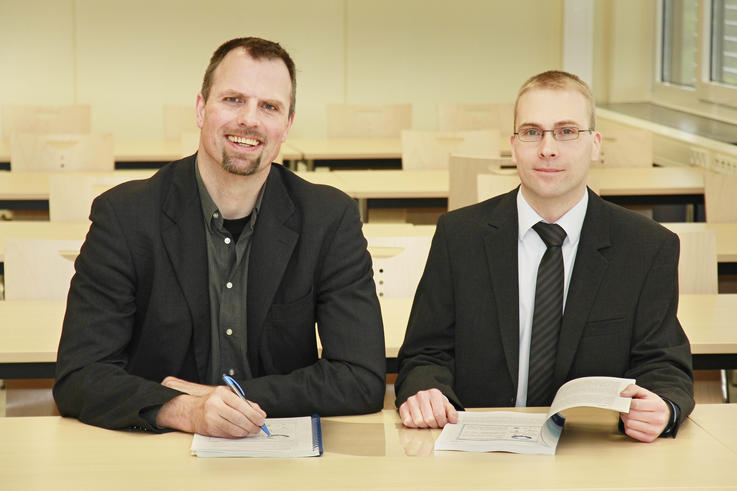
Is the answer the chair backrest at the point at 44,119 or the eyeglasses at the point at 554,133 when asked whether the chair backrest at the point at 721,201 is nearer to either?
the eyeglasses at the point at 554,133

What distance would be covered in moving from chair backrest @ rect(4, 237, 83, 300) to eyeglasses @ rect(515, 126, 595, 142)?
148cm

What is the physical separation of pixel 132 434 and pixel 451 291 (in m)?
0.81

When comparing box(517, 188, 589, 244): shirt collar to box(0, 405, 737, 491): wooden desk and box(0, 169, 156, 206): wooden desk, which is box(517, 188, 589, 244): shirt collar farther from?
box(0, 169, 156, 206): wooden desk

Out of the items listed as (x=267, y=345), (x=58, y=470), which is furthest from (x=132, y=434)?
(x=267, y=345)

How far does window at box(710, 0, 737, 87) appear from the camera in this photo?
6.50 m

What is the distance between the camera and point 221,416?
6.15 feet

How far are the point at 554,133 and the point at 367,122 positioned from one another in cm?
478

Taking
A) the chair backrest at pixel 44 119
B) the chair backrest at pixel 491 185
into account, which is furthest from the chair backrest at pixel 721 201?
the chair backrest at pixel 44 119

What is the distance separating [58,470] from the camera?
1745 millimetres

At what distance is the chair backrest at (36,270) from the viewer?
303 centimetres

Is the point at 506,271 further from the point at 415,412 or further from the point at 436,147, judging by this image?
the point at 436,147

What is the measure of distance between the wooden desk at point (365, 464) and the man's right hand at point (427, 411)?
3 cm

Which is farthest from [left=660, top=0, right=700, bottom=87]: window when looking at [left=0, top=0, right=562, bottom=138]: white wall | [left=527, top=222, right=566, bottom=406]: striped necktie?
[left=527, top=222, right=566, bottom=406]: striped necktie

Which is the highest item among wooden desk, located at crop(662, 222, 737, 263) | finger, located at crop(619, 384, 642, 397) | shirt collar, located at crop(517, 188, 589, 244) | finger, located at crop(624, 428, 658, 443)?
shirt collar, located at crop(517, 188, 589, 244)
